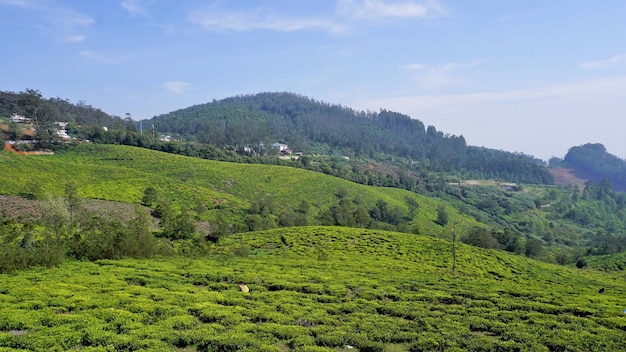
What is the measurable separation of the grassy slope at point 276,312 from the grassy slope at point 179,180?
45.5m

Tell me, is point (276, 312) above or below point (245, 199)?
above

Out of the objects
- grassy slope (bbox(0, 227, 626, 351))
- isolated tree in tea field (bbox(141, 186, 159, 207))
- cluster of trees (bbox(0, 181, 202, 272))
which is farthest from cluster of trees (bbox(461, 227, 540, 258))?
cluster of trees (bbox(0, 181, 202, 272))

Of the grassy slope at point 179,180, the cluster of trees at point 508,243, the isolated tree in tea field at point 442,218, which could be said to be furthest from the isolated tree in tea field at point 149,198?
the isolated tree in tea field at point 442,218

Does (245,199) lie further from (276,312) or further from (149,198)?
(276,312)

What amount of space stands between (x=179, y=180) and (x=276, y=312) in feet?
265

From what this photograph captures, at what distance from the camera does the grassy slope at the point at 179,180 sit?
71188 mm

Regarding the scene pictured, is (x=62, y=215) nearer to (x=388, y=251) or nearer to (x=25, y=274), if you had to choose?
(x=25, y=274)

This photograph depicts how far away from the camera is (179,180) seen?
94250mm

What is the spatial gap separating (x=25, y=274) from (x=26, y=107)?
154902mm

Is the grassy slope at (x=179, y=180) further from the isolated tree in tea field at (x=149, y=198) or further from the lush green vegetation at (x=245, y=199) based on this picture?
the isolated tree in tea field at (x=149, y=198)

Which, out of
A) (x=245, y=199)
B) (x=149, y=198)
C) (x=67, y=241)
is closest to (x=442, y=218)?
(x=245, y=199)

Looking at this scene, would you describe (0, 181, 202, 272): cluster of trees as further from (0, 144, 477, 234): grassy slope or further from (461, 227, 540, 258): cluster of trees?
(461, 227, 540, 258): cluster of trees

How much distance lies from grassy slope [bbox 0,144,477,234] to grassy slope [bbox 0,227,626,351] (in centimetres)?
4549

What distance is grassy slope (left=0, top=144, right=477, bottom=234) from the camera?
234 ft
